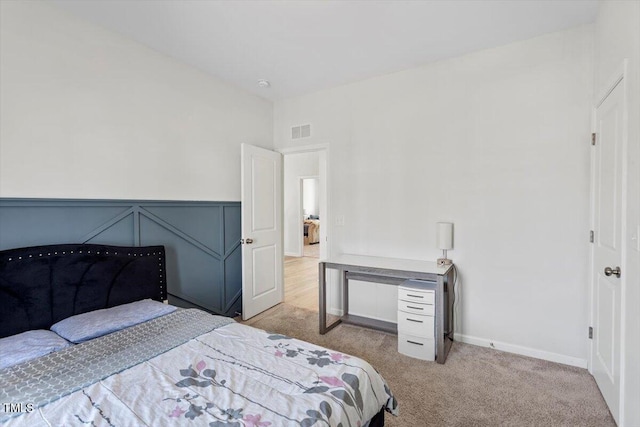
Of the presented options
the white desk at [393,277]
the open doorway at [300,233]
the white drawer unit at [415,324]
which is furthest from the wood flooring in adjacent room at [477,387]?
the open doorway at [300,233]

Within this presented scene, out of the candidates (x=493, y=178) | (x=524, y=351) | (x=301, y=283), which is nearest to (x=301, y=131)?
(x=493, y=178)

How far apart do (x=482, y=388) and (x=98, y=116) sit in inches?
141

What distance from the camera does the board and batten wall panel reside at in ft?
6.56

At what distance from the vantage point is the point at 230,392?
1.21 m

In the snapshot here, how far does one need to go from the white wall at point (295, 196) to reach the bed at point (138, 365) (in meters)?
5.55

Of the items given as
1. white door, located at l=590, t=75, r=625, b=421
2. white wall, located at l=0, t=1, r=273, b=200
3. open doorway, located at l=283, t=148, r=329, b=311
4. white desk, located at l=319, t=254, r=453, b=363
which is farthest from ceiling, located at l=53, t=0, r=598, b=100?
white desk, located at l=319, t=254, r=453, b=363

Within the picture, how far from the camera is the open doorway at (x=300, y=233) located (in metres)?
4.27

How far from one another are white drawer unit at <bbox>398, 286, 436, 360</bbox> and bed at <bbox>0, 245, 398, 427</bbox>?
1.19 meters

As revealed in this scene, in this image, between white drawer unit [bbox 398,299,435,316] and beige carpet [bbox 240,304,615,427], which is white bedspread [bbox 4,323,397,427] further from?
white drawer unit [bbox 398,299,435,316]

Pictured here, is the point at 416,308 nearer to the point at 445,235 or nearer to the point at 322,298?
the point at 445,235

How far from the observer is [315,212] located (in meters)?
11.2

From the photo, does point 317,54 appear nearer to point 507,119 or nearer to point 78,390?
point 507,119

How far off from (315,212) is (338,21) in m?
8.98

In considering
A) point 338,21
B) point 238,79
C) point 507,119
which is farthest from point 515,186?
point 238,79
